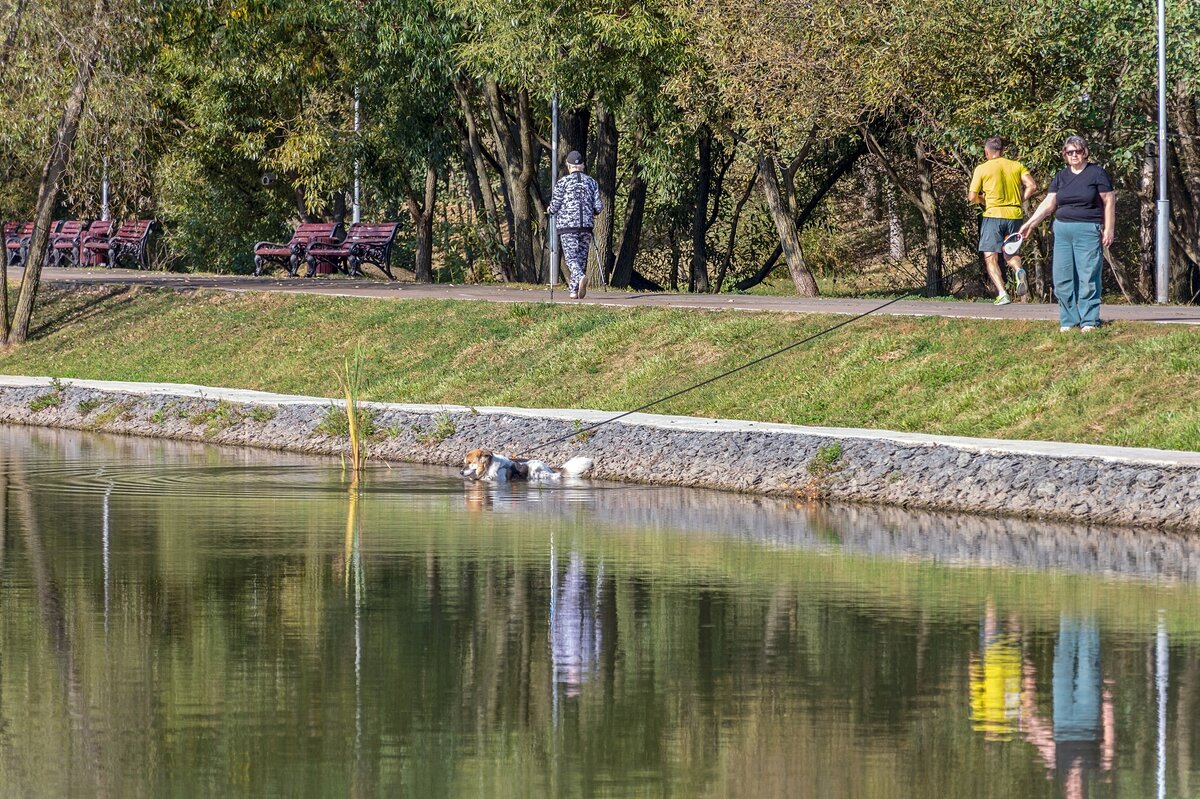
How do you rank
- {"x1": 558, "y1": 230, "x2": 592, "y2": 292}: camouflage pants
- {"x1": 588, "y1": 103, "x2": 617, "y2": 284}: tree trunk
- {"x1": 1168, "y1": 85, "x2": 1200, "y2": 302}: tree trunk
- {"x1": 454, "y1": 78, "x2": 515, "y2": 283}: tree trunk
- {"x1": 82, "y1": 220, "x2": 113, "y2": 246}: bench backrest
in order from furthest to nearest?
{"x1": 82, "y1": 220, "x2": 113, "y2": 246}: bench backrest → {"x1": 454, "y1": 78, "x2": 515, "y2": 283}: tree trunk → {"x1": 588, "y1": 103, "x2": 617, "y2": 284}: tree trunk → {"x1": 1168, "y1": 85, "x2": 1200, "y2": 302}: tree trunk → {"x1": 558, "y1": 230, "x2": 592, "y2": 292}: camouflage pants

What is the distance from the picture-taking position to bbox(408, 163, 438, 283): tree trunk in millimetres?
41062

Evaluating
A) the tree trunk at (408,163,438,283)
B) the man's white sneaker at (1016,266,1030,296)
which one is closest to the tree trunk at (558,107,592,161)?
the tree trunk at (408,163,438,283)

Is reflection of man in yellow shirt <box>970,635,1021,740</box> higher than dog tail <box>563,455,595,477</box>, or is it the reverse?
dog tail <box>563,455,595,477</box>

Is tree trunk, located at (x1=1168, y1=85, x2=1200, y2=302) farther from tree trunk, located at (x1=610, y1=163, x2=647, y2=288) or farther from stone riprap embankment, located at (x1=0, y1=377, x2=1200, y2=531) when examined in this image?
stone riprap embankment, located at (x1=0, y1=377, x2=1200, y2=531)

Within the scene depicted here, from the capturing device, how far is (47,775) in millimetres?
7617

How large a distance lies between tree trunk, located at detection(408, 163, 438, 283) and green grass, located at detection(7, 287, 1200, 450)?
782 cm

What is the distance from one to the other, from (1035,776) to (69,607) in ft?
18.3

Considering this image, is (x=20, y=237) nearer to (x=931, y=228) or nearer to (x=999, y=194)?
(x=931, y=228)

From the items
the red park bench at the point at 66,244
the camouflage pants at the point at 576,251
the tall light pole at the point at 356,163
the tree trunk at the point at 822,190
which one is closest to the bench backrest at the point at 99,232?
the red park bench at the point at 66,244

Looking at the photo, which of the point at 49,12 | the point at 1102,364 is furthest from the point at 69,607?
the point at 49,12

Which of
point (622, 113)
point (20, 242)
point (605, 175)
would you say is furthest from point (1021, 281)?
point (20, 242)

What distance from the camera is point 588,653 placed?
10094mm

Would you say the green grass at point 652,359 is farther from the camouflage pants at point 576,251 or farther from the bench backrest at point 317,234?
the bench backrest at point 317,234

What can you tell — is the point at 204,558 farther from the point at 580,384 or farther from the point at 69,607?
the point at 580,384
